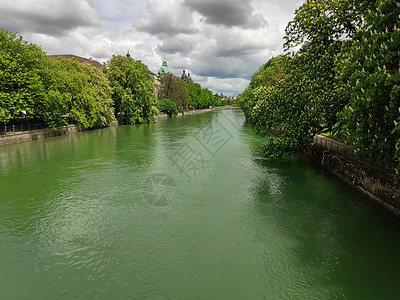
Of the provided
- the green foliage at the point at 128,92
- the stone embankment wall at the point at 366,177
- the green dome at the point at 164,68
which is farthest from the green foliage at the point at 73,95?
the green dome at the point at 164,68

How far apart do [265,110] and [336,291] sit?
41.1ft

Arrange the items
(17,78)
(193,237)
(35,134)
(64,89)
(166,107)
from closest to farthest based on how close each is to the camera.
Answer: (193,237) → (17,78) → (35,134) → (64,89) → (166,107)

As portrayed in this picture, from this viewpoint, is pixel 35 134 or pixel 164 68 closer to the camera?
pixel 35 134

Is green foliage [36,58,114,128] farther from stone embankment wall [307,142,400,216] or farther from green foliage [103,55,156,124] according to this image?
stone embankment wall [307,142,400,216]

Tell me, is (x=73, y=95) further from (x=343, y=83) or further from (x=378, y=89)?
(x=378, y=89)

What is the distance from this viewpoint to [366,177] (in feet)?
38.9

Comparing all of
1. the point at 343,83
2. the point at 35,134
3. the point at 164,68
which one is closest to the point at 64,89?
the point at 35,134

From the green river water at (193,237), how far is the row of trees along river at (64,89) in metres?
16.3

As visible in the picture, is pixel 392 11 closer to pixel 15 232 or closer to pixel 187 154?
pixel 15 232

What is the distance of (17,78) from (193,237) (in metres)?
29.3

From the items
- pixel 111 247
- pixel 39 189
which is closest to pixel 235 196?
pixel 111 247

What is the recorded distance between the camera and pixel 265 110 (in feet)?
55.7

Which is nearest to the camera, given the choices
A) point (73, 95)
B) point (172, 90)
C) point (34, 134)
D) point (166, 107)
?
point (34, 134)

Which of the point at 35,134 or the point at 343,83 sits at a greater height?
the point at 343,83
